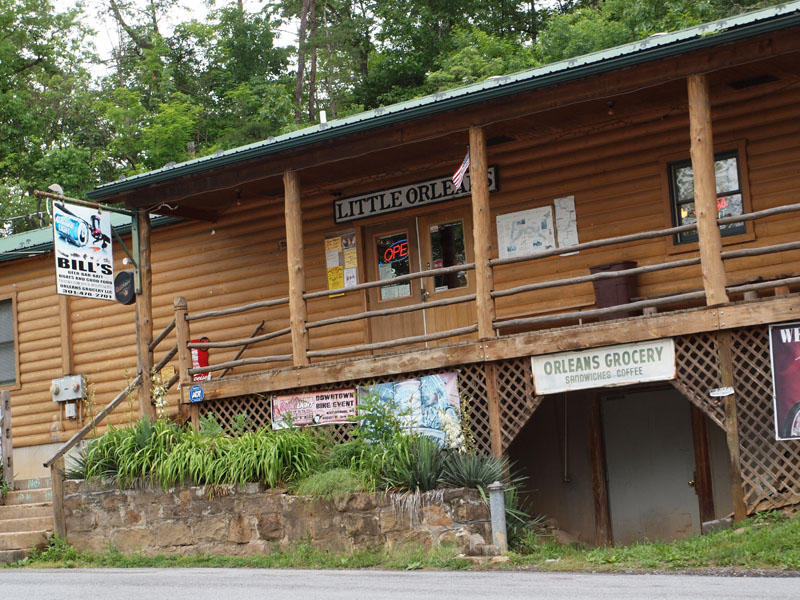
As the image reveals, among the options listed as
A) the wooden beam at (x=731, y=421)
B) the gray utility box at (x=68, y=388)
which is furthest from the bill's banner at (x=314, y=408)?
the gray utility box at (x=68, y=388)

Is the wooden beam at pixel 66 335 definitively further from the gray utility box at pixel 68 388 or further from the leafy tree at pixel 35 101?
the leafy tree at pixel 35 101

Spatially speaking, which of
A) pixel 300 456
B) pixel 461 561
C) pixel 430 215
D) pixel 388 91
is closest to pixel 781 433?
pixel 461 561

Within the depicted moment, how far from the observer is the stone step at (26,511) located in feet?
50.9

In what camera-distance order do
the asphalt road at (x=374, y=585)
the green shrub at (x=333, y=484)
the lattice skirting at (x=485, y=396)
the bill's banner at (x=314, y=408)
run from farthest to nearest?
the bill's banner at (x=314, y=408)
the lattice skirting at (x=485, y=396)
the green shrub at (x=333, y=484)
the asphalt road at (x=374, y=585)

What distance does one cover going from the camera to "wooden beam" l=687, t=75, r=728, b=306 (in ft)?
38.9

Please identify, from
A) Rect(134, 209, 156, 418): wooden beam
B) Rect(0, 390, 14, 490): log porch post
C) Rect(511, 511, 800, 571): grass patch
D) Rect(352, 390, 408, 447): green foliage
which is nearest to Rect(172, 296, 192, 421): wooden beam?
Rect(134, 209, 156, 418): wooden beam

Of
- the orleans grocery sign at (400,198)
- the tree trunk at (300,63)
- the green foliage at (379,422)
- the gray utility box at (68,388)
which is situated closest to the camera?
the green foliage at (379,422)

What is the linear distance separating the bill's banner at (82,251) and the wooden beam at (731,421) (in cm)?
872

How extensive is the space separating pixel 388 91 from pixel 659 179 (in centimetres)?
2201

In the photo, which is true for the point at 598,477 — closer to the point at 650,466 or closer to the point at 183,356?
the point at 650,466

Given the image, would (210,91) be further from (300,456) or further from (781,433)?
(781,433)

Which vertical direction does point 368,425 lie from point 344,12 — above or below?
below

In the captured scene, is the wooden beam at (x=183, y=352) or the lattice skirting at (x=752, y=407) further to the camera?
the wooden beam at (x=183, y=352)

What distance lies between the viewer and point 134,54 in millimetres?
42125
